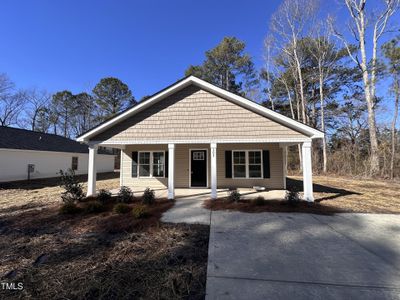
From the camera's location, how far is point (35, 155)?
17.0 metres

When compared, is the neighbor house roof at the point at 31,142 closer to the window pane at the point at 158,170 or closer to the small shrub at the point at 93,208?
the window pane at the point at 158,170

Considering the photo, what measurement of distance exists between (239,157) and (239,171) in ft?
2.34

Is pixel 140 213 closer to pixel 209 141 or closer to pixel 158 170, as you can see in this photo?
pixel 209 141

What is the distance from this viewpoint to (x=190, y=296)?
2.75 metres

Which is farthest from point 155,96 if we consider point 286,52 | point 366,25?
point 366,25

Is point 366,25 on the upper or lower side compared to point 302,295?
upper

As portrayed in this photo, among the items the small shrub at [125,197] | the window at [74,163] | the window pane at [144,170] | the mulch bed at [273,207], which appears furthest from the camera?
the window at [74,163]

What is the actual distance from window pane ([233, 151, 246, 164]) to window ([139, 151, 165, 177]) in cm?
378

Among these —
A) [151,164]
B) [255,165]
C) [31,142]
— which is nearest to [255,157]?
[255,165]

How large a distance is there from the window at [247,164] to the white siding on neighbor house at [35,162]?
15332mm

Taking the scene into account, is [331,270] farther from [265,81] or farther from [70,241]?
[265,81]

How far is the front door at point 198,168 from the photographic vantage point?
11289 millimetres

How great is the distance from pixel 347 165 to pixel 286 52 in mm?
12440

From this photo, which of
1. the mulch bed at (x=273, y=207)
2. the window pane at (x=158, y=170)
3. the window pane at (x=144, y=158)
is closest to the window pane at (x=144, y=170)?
the window pane at (x=144, y=158)
